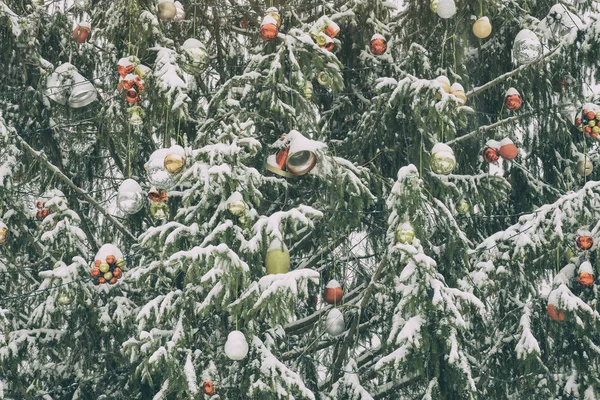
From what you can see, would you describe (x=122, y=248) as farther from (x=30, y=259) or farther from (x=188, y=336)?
(x=188, y=336)

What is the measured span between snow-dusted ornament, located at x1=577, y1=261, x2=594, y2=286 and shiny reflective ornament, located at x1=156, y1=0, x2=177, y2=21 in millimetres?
3641

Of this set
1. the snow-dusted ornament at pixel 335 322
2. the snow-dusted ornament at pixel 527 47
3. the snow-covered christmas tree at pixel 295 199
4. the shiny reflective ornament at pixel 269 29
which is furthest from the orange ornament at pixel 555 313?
the shiny reflective ornament at pixel 269 29

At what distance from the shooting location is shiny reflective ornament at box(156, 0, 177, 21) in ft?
21.9

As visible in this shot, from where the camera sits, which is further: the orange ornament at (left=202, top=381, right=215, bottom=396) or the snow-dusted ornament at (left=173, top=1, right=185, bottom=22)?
the snow-dusted ornament at (left=173, top=1, right=185, bottom=22)

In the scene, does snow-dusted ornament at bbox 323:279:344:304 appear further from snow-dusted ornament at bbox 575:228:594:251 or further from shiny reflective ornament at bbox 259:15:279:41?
shiny reflective ornament at bbox 259:15:279:41

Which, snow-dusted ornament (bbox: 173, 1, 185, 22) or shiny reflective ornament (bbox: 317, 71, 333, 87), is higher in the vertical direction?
snow-dusted ornament (bbox: 173, 1, 185, 22)

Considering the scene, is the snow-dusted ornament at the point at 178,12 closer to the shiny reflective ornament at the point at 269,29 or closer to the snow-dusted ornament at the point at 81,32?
the snow-dusted ornament at the point at 81,32

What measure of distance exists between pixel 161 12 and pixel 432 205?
2.52 metres

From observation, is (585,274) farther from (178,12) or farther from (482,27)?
(178,12)

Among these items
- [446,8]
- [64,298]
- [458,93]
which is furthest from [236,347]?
[446,8]

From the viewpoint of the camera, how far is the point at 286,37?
21.4 feet

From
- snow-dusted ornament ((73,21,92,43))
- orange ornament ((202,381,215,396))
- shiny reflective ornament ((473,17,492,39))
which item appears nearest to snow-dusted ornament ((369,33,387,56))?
shiny reflective ornament ((473,17,492,39))

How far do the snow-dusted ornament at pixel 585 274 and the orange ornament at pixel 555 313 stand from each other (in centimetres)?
31

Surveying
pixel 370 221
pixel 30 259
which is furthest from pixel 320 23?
pixel 30 259
